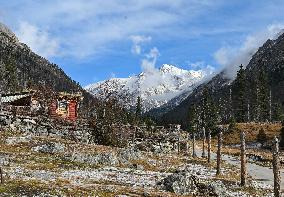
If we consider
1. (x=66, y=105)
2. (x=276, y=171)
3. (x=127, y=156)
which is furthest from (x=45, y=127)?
(x=276, y=171)

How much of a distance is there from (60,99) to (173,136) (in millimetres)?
21690

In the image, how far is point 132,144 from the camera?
76688mm

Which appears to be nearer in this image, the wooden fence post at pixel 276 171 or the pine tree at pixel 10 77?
the wooden fence post at pixel 276 171

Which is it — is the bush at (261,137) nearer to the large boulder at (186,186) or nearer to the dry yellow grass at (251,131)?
the dry yellow grass at (251,131)

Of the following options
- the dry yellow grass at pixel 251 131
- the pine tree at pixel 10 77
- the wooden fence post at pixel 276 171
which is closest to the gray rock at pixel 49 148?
the wooden fence post at pixel 276 171

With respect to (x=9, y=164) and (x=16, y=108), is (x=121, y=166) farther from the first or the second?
(x=16, y=108)

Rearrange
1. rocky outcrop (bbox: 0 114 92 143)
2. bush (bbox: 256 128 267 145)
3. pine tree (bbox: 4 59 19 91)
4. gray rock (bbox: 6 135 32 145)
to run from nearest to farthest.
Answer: gray rock (bbox: 6 135 32 145), rocky outcrop (bbox: 0 114 92 143), bush (bbox: 256 128 267 145), pine tree (bbox: 4 59 19 91)

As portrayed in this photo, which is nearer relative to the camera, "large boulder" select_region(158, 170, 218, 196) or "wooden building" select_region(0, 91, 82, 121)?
"large boulder" select_region(158, 170, 218, 196)

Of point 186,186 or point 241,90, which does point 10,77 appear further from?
point 186,186

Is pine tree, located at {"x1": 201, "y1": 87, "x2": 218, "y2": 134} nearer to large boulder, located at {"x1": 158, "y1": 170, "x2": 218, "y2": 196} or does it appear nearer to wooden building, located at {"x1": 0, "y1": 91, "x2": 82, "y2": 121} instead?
wooden building, located at {"x1": 0, "y1": 91, "x2": 82, "y2": 121}

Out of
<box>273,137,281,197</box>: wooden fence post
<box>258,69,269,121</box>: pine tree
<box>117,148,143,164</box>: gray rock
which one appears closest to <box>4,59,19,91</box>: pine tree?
<box>258,69,269,121</box>: pine tree

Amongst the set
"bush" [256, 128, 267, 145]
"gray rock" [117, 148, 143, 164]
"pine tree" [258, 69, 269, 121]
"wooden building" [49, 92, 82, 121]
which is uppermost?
"pine tree" [258, 69, 269, 121]

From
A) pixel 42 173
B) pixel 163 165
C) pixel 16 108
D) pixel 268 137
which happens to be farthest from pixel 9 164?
pixel 268 137

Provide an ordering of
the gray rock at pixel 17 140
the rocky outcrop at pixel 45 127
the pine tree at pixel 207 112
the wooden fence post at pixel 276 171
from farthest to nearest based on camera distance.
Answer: the pine tree at pixel 207 112
the rocky outcrop at pixel 45 127
the gray rock at pixel 17 140
the wooden fence post at pixel 276 171
